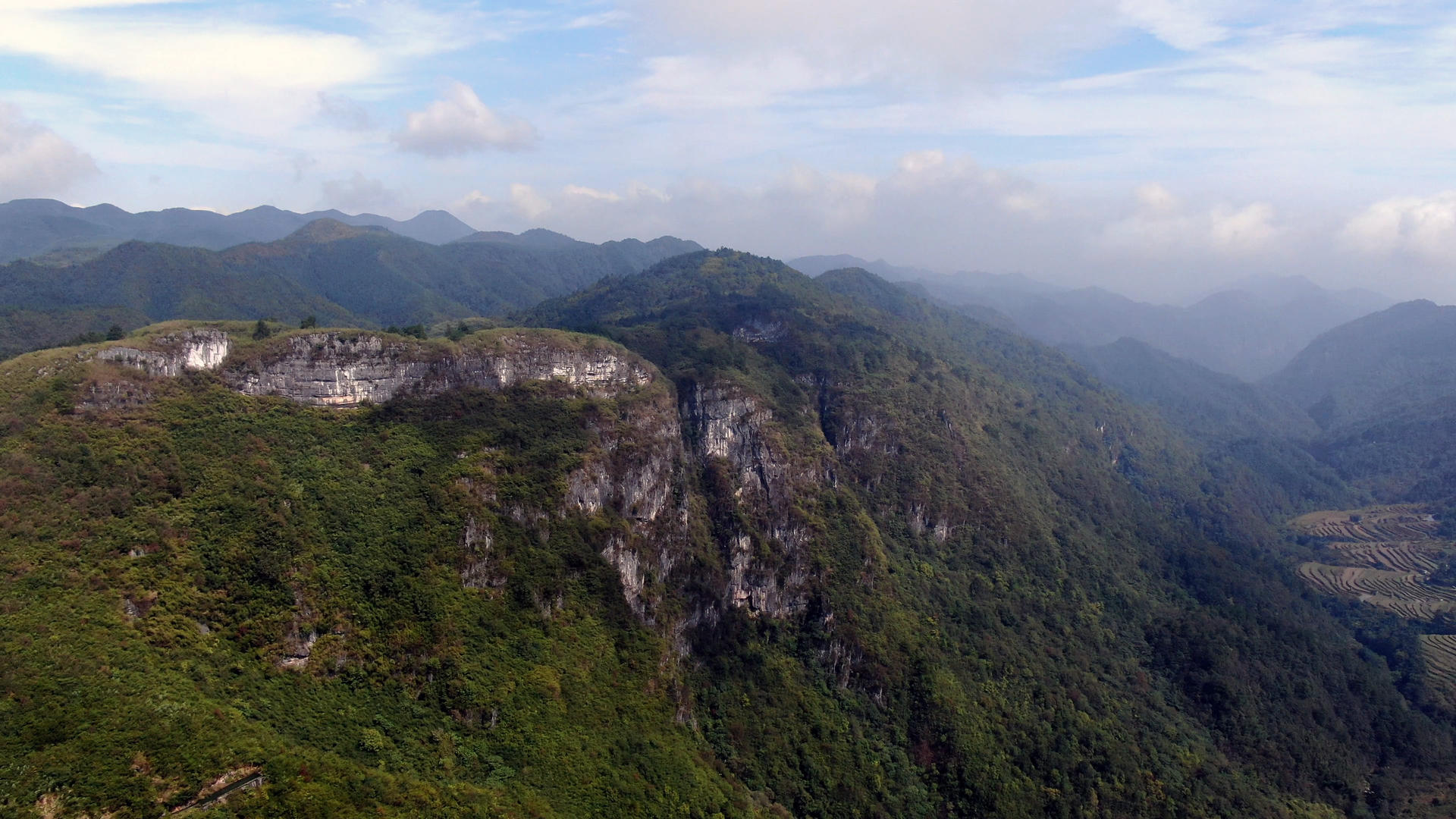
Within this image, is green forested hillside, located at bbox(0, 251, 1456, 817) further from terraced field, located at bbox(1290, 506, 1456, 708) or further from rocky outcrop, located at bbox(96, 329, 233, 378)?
terraced field, located at bbox(1290, 506, 1456, 708)

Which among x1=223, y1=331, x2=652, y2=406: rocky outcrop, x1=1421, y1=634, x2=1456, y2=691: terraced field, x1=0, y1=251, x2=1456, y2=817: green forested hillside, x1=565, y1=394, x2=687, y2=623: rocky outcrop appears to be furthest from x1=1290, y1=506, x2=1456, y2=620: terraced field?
x1=223, y1=331, x2=652, y2=406: rocky outcrop

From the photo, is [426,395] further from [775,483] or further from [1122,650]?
[1122,650]

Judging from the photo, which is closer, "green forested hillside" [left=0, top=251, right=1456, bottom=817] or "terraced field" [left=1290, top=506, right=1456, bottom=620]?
"green forested hillside" [left=0, top=251, right=1456, bottom=817]

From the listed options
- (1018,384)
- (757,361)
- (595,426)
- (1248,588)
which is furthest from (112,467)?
(1018,384)

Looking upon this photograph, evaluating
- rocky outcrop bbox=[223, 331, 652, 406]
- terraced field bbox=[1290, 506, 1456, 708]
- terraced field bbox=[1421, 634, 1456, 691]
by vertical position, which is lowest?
terraced field bbox=[1421, 634, 1456, 691]

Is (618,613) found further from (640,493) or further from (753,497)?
(753,497)

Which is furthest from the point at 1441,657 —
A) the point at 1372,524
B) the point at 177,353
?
the point at 177,353

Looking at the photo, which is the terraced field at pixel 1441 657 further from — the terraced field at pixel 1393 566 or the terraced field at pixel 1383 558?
the terraced field at pixel 1383 558
